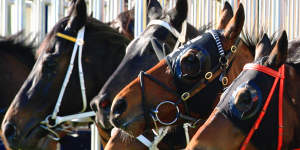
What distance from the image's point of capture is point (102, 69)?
474 centimetres

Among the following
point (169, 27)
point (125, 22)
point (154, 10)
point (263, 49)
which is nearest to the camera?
point (263, 49)

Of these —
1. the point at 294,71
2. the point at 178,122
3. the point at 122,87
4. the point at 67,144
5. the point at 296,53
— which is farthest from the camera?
the point at 67,144

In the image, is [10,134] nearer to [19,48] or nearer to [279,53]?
[19,48]

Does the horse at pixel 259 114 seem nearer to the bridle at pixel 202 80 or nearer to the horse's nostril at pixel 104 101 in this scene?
the bridle at pixel 202 80

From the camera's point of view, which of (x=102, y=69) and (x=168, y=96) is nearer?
(x=168, y=96)

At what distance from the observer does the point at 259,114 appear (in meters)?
3.10

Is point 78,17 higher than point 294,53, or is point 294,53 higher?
point 78,17

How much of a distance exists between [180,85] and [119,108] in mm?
404

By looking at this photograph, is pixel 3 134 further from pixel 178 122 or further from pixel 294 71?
pixel 294 71

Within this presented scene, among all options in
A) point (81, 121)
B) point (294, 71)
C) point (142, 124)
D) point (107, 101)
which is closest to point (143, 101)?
point (142, 124)

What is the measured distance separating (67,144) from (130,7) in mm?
1751

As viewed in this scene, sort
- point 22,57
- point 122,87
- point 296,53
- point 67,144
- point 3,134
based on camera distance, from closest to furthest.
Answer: point 296,53, point 122,87, point 3,134, point 22,57, point 67,144

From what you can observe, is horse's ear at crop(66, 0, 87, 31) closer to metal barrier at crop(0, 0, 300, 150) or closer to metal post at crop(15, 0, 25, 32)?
metal barrier at crop(0, 0, 300, 150)

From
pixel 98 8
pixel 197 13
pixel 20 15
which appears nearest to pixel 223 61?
pixel 197 13
